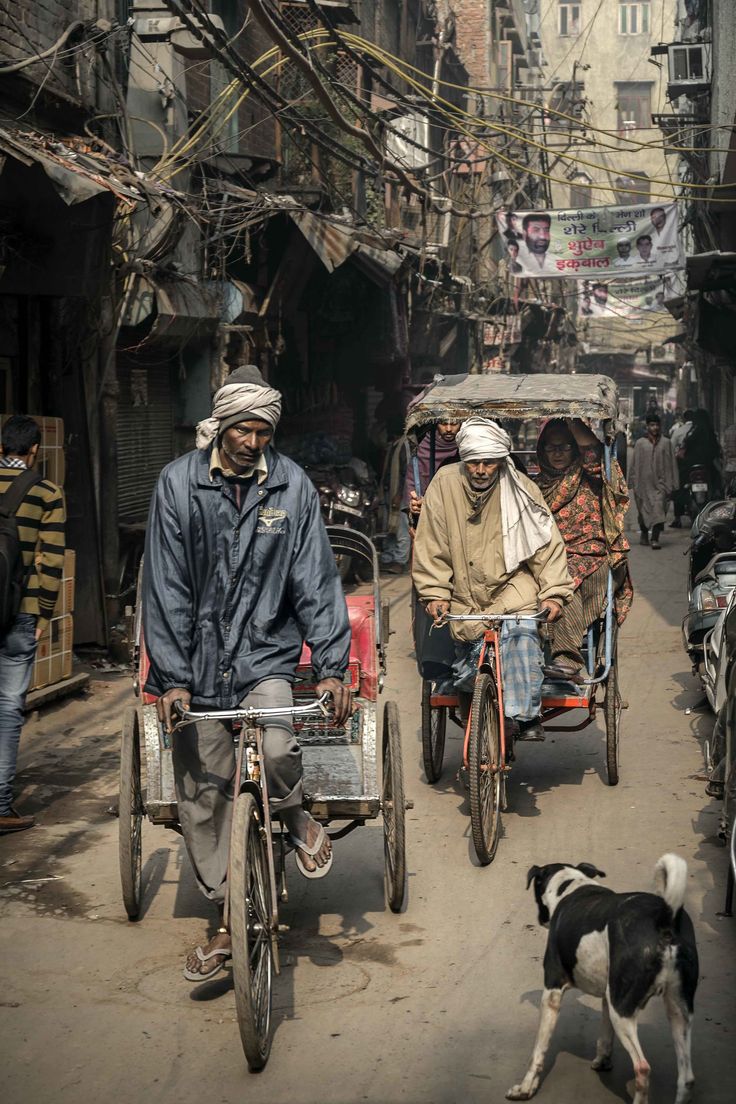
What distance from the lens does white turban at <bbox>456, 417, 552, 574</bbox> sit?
23.0 ft

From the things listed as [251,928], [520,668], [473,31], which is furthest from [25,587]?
[473,31]

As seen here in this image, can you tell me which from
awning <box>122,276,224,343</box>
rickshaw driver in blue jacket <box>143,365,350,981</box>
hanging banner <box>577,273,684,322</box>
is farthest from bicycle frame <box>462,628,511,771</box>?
hanging banner <box>577,273,684,322</box>

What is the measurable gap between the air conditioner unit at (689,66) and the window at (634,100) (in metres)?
41.3

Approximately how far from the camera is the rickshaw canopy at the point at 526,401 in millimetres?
8312

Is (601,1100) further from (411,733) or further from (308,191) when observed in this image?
(308,191)

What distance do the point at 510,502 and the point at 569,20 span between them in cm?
6575

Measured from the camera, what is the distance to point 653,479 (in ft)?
66.4

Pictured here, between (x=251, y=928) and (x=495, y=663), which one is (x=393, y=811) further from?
(x=495, y=663)

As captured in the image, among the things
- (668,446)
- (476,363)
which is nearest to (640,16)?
(476,363)

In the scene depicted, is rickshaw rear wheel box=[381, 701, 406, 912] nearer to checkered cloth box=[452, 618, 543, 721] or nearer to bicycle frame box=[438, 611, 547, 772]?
bicycle frame box=[438, 611, 547, 772]

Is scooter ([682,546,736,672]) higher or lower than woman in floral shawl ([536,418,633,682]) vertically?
lower

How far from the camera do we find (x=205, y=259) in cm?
1425

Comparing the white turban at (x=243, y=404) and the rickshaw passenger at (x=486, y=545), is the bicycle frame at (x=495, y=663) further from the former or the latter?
the white turban at (x=243, y=404)

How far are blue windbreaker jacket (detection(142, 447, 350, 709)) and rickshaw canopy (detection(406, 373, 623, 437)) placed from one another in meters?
3.82
